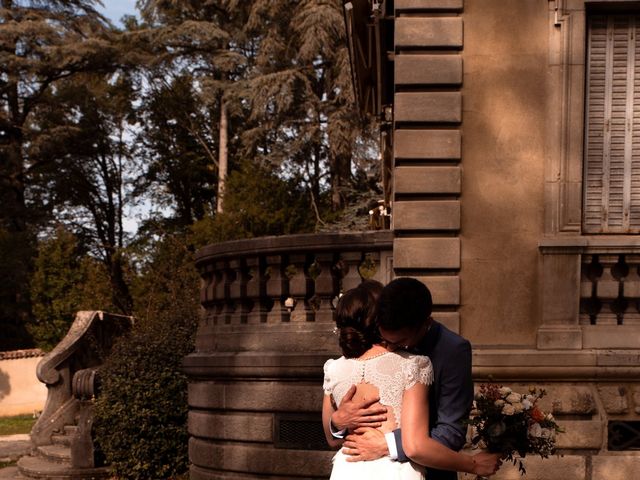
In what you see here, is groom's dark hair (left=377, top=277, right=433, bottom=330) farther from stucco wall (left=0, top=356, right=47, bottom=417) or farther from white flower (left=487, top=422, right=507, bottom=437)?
stucco wall (left=0, top=356, right=47, bottom=417)

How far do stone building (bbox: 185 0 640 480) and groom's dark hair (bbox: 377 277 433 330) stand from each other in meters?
4.22

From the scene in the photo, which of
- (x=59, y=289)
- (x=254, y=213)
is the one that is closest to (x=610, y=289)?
(x=254, y=213)

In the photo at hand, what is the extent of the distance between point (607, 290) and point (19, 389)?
23.6 metres

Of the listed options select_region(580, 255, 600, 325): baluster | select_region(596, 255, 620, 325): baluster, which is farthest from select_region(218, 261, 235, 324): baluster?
select_region(596, 255, 620, 325): baluster

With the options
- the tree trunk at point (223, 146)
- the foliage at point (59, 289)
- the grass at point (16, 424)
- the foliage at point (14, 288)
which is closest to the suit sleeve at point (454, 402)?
the grass at point (16, 424)

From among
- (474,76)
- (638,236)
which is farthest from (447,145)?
(638,236)

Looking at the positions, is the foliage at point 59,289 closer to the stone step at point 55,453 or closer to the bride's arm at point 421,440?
the stone step at point 55,453

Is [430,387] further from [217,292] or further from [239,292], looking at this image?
[217,292]

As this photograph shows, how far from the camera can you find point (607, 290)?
25.9 feet

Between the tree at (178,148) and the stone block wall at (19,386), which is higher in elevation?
the tree at (178,148)

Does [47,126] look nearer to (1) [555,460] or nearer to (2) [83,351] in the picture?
(2) [83,351]

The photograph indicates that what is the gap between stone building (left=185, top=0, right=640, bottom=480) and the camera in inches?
306

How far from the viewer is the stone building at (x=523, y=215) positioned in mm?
7770

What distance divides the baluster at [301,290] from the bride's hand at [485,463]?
4853 mm
